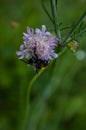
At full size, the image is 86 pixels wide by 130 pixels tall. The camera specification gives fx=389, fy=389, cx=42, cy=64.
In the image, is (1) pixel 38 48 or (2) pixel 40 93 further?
(2) pixel 40 93

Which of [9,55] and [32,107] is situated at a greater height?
[9,55]

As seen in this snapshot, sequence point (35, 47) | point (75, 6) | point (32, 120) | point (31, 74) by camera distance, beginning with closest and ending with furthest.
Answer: point (35, 47)
point (32, 120)
point (31, 74)
point (75, 6)

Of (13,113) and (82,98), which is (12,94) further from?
(82,98)

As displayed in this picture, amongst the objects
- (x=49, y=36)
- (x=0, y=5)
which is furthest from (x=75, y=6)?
(x=49, y=36)

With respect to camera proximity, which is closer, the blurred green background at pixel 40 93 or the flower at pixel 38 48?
the flower at pixel 38 48

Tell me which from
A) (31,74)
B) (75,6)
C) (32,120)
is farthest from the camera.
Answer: (75,6)

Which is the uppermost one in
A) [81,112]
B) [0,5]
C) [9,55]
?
[0,5]

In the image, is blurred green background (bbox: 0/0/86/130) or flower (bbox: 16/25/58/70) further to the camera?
blurred green background (bbox: 0/0/86/130)

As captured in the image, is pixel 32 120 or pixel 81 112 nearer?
pixel 32 120
